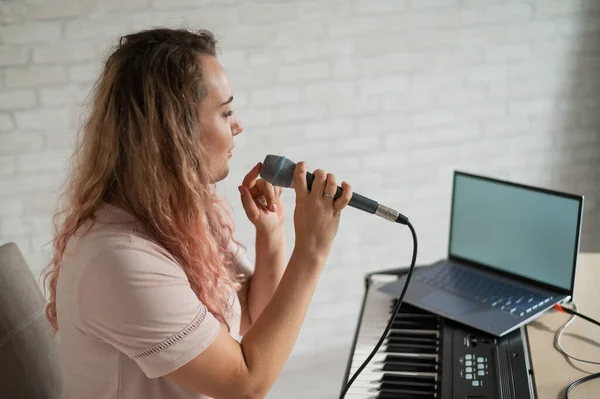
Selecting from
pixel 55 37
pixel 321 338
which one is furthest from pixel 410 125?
pixel 55 37

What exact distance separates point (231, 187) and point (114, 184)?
127 cm

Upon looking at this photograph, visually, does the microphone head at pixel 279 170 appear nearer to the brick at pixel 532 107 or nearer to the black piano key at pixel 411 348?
the black piano key at pixel 411 348

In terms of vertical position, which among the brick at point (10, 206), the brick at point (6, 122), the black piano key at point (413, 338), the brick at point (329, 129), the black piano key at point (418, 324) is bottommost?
the black piano key at point (413, 338)

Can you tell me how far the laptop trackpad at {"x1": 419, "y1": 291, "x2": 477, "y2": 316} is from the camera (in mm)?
1639

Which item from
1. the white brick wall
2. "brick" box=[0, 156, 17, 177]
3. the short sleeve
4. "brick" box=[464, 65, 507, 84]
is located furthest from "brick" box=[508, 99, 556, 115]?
the short sleeve

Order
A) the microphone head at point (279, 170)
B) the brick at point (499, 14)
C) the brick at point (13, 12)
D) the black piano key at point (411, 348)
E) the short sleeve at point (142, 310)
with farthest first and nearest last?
the brick at point (499, 14), the brick at point (13, 12), the black piano key at point (411, 348), the microphone head at point (279, 170), the short sleeve at point (142, 310)

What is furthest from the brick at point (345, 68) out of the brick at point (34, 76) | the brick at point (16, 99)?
the brick at point (16, 99)

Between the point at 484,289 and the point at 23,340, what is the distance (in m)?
1.02

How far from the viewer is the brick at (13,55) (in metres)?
2.32

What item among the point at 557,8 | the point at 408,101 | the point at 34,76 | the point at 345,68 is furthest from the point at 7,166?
the point at 557,8

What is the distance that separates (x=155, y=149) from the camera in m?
1.25

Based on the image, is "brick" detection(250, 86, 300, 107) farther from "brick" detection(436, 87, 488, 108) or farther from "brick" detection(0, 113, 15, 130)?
"brick" detection(0, 113, 15, 130)

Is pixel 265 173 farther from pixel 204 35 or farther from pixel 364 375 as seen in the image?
pixel 364 375

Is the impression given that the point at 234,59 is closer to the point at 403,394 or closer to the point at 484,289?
the point at 484,289
